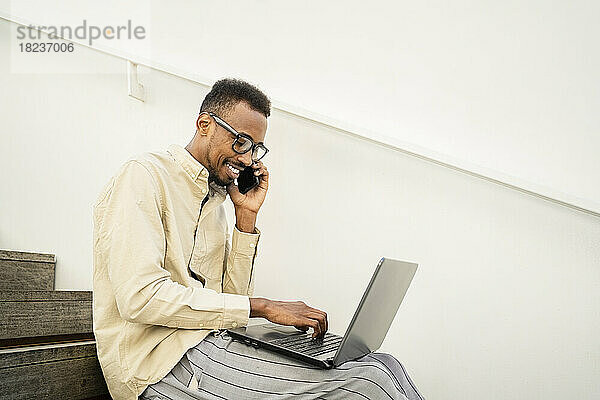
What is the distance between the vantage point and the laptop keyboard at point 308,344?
3.83ft

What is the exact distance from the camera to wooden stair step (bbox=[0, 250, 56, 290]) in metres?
1.81

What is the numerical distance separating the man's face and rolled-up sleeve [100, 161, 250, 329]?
0.24 m

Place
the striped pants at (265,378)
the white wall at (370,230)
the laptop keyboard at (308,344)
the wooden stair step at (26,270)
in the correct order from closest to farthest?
the striped pants at (265,378), the laptop keyboard at (308,344), the white wall at (370,230), the wooden stair step at (26,270)

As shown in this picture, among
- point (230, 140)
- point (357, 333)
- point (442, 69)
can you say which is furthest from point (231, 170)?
point (442, 69)

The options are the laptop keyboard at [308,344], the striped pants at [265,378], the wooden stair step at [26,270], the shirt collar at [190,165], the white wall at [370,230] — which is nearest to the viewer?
the striped pants at [265,378]

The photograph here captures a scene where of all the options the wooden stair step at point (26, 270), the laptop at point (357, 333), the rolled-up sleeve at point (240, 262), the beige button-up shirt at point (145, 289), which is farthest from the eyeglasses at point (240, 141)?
the wooden stair step at point (26, 270)

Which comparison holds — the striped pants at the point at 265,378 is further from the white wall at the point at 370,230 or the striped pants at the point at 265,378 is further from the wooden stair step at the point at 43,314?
the white wall at the point at 370,230

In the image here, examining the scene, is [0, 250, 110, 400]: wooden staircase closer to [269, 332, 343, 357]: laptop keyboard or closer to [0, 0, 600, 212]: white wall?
[269, 332, 343, 357]: laptop keyboard

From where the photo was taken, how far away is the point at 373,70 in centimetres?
196

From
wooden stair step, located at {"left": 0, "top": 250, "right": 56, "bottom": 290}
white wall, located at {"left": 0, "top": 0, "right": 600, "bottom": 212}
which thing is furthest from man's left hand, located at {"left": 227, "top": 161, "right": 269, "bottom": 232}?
wooden stair step, located at {"left": 0, "top": 250, "right": 56, "bottom": 290}

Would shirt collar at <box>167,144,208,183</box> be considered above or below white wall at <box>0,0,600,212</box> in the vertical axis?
below

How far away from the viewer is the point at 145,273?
1153mm

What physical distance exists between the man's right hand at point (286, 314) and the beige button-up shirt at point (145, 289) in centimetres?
3

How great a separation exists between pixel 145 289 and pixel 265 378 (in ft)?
0.92
